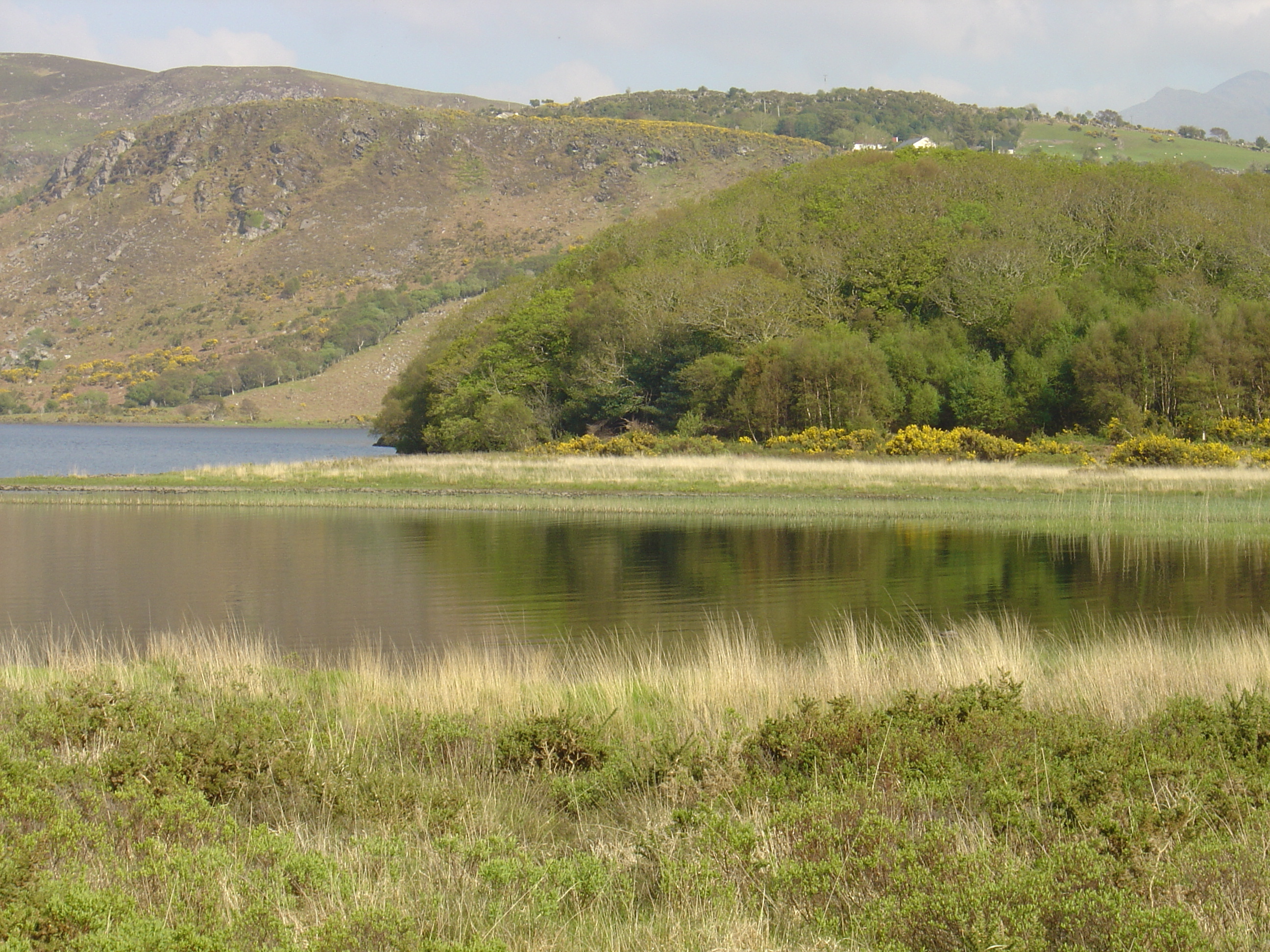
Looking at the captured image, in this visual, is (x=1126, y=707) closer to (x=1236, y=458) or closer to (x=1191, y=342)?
(x=1236, y=458)

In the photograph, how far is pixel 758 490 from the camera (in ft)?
139

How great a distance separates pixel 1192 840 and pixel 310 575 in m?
20.9

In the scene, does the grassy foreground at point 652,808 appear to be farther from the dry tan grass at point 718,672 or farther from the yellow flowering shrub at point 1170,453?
the yellow flowering shrub at point 1170,453

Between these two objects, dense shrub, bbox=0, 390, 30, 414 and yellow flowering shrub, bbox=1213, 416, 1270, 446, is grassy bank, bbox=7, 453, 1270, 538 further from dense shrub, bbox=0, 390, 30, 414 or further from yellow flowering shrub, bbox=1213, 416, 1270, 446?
dense shrub, bbox=0, 390, 30, 414

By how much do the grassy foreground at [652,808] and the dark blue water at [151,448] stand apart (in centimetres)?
4754

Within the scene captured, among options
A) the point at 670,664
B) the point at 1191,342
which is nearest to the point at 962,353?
the point at 1191,342

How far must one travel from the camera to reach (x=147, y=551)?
28.5 m

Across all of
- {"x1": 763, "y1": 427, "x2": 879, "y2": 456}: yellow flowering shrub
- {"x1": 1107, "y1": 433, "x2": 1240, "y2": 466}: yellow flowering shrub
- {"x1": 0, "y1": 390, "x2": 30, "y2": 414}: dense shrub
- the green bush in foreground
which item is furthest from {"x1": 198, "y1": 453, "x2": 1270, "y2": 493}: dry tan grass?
{"x1": 0, "y1": 390, "x2": 30, "y2": 414}: dense shrub

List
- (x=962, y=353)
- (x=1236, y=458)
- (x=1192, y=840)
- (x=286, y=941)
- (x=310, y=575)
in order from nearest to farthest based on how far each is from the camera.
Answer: (x=286, y=941) → (x=1192, y=840) → (x=310, y=575) → (x=1236, y=458) → (x=962, y=353)

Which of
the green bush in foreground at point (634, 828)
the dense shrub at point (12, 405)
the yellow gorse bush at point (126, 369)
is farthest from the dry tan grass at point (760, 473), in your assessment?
the dense shrub at point (12, 405)

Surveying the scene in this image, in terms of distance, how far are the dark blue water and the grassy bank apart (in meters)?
11.6

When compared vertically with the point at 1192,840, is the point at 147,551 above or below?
below

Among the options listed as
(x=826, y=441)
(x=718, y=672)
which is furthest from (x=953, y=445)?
(x=718, y=672)

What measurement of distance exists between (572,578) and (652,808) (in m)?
16.2
